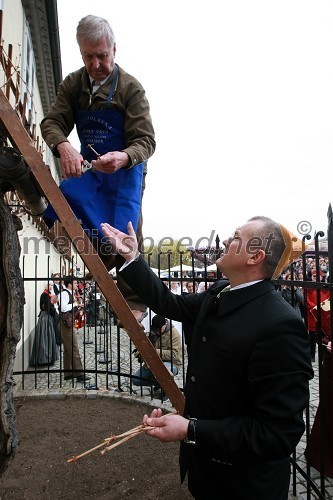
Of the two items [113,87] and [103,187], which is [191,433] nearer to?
[103,187]

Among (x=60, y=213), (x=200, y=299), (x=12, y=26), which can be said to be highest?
(x=12, y=26)

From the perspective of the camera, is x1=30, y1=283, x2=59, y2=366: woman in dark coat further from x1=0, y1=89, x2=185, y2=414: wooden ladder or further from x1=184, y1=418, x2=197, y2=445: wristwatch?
x1=184, y1=418, x2=197, y2=445: wristwatch

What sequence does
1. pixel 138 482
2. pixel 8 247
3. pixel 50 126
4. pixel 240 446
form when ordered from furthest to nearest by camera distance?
pixel 138 482
pixel 50 126
pixel 8 247
pixel 240 446

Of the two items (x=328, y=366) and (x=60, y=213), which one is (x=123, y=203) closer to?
(x=60, y=213)

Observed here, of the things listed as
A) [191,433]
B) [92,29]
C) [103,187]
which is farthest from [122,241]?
[92,29]

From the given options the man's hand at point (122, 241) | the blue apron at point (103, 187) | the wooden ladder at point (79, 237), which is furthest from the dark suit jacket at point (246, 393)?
the blue apron at point (103, 187)

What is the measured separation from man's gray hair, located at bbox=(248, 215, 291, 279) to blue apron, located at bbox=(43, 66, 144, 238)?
2.90ft

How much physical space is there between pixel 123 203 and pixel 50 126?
0.64 metres

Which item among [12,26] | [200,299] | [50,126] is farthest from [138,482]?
[12,26]

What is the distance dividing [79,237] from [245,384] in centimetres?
109

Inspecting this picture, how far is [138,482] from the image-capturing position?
3.37 meters

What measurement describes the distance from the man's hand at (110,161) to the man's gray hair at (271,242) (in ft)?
2.63

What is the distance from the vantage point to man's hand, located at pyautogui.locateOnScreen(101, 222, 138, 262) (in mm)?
2053

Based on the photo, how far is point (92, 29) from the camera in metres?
1.99
